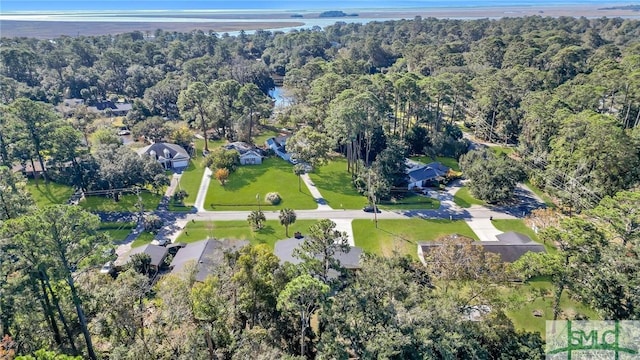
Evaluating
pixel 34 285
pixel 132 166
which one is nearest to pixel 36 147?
pixel 132 166

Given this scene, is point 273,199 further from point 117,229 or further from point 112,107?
point 112,107

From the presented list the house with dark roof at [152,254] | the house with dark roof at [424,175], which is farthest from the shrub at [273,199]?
the house with dark roof at [424,175]

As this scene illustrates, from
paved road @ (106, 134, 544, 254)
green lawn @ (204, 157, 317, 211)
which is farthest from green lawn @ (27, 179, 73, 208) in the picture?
green lawn @ (204, 157, 317, 211)

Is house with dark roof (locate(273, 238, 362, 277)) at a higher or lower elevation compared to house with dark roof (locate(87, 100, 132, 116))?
lower

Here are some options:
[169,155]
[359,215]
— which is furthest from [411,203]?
[169,155]

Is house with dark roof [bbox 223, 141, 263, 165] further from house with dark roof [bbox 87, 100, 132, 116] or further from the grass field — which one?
house with dark roof [bbox 87, 100, 132, 116]

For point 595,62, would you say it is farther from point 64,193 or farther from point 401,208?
point 64,193
